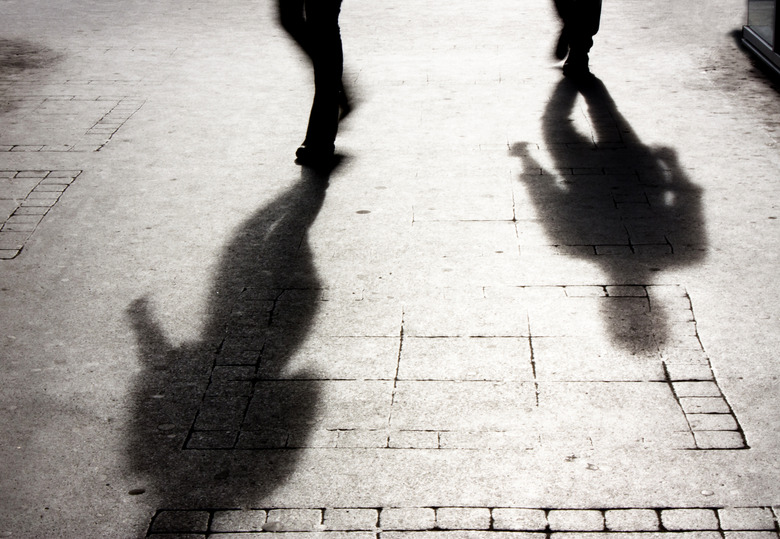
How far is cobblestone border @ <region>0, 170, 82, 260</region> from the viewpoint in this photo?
20.9 ft

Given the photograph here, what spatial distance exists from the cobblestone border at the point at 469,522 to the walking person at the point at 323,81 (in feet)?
14.4

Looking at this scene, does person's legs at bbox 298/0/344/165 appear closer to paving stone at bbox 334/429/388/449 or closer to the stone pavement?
the stone pavement

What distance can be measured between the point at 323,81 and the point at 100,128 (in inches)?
100

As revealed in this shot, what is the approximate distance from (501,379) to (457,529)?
3.80 ft

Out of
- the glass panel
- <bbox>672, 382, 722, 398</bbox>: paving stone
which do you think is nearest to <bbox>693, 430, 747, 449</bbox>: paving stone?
<bbox>672, 382, 722, 398</bbox>: paving stone

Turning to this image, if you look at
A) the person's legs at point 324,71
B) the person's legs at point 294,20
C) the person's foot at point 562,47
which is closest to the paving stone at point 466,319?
the person's legs at point 324,71

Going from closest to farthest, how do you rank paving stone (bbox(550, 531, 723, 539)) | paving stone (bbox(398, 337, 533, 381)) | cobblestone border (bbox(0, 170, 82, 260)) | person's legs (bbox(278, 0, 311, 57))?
paving stone (bbox(550, 531, 723, 539)), paving stone (bbox(398, 337, 533, 381)), cobblestone border (bbox(0, 170, 82, 260)), person's legs (bbox(278, 0, 311, 57))

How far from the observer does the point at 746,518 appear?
3.60 metres

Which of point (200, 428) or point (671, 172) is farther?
point (671, 172)

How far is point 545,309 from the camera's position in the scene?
5.27 m

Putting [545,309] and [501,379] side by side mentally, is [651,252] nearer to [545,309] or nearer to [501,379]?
[545,309]

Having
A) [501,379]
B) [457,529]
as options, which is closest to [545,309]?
[501,379]

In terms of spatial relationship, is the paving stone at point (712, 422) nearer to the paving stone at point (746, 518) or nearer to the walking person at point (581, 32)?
the paving stone at point (746, 518)

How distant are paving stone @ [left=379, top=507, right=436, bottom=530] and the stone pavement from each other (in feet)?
0.04
